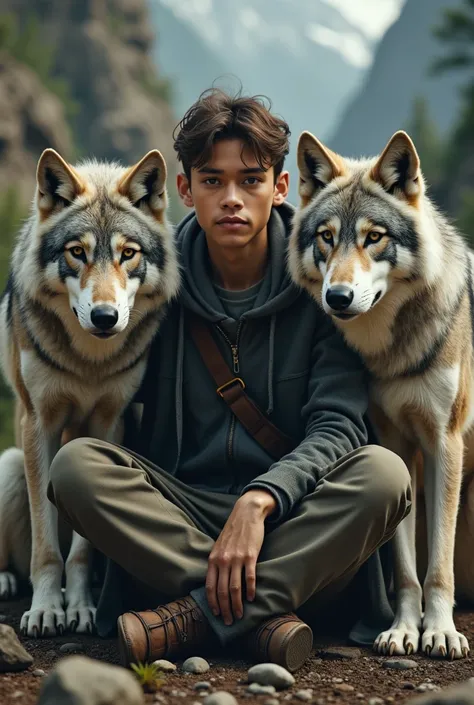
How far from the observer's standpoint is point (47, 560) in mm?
4664

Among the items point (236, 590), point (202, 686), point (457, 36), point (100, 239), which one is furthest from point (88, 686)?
point (457, 36)

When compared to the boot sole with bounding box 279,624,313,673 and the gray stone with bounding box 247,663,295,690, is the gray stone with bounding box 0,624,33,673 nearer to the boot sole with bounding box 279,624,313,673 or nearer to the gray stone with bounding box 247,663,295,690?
the gray stone with bounding box 247,663,295,690

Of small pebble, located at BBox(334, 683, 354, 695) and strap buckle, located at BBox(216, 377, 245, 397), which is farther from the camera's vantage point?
strap buckle, located at BBox(216, 377, 245, 397)

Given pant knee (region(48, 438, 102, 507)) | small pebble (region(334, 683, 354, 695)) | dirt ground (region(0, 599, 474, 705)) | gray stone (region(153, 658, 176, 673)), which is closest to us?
dirt ground (region(0, 599, 474, 705))

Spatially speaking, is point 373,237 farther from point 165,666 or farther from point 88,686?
point 88,686

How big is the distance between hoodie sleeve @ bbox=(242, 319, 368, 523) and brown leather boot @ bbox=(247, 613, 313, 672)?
1.50 feet

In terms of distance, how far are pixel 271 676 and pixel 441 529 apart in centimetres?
131

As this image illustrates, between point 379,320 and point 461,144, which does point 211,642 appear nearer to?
point 379,320

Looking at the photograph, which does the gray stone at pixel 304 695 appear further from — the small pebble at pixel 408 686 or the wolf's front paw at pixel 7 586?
the wolf's front paw at pixel 7 586

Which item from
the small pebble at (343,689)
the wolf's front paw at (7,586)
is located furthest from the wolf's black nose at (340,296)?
the wolf's front paw at (7,586)

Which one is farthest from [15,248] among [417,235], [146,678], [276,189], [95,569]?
[146,678]

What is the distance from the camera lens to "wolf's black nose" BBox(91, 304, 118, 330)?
166 inches

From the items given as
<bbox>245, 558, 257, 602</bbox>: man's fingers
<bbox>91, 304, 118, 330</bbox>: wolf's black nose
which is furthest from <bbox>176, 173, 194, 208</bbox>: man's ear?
<bbox>245, 558, 257, 602</bbox>: man's fingers

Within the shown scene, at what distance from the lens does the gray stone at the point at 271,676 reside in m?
3.54
